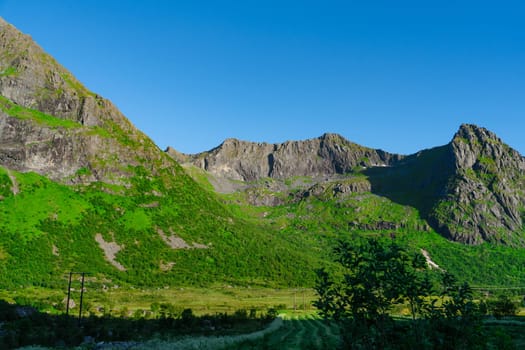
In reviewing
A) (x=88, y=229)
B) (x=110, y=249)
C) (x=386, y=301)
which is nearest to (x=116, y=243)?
(x=110, y=249)

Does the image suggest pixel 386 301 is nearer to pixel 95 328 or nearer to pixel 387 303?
pixel 387 303

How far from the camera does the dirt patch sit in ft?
482

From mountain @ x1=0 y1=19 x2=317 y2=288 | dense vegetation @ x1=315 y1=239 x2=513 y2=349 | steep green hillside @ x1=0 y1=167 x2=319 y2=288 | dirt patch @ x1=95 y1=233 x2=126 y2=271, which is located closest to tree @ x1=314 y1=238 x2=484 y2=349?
dense vegetation @ x1=315 y1=239 x2=513 y2=349

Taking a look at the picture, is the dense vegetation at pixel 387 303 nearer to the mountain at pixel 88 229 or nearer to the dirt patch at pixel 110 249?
the mountain at pixel 88 229

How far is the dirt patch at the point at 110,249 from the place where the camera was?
482 ft

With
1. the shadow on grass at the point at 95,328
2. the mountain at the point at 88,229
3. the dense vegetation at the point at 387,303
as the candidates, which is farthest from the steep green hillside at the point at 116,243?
the dense vegetation at the point at 387,303

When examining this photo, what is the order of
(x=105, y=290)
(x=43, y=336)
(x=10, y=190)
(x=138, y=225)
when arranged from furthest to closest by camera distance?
1. (x=138, y=225)
2. (x=10, y=190)
3. (x=105, y=290)
4. (x=43, y=336)

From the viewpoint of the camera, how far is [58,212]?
160250mm

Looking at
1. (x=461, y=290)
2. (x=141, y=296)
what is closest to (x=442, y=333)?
(x=461, y=290)

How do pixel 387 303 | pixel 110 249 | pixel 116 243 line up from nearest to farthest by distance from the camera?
pixel 387 303 → pixel 110 249 → pixel 116 243

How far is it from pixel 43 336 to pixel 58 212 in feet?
439

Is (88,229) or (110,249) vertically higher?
(88,229)

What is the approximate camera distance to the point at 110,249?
509ft

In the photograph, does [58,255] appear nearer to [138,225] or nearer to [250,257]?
[138,225]
